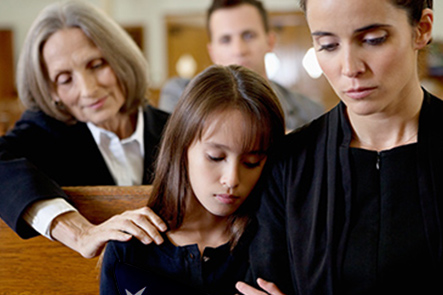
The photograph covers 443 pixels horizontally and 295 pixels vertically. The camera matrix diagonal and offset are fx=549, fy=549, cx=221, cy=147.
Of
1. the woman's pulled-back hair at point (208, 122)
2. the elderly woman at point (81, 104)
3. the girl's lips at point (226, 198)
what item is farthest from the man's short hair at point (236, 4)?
the girl's lips at point (226, 198)

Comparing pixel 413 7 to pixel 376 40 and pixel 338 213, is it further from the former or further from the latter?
pixel 338 213

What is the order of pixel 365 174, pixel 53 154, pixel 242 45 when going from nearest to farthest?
1. pixel 365 174
2. pixel 53 154
3. pixel 242 45

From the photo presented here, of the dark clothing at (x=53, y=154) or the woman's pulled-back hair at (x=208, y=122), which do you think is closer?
the woman's pulled-back hair at (x=208, y=122)

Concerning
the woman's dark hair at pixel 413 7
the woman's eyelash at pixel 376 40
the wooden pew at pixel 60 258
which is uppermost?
the woman's dark hair at pixel 413 7

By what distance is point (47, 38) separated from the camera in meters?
2.09

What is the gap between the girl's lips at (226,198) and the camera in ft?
4.78

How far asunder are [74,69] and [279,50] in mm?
7688

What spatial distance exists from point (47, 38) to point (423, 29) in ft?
4.60

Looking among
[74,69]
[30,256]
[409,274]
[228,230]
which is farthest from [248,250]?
[74,69]

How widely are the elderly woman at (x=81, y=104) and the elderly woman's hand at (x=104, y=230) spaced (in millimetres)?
383

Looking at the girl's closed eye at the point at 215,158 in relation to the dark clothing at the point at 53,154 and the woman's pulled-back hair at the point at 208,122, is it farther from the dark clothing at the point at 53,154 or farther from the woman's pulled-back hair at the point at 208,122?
the dark clothing at the point at 53,154

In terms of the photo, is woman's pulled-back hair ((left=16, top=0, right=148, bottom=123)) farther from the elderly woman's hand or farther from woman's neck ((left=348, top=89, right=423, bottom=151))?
woman's neck ((left=348, top=89, right=423, bottom=151))

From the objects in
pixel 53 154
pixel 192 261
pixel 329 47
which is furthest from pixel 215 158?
pixel 53 154

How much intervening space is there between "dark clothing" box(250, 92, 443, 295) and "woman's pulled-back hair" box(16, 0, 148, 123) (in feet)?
3.06
